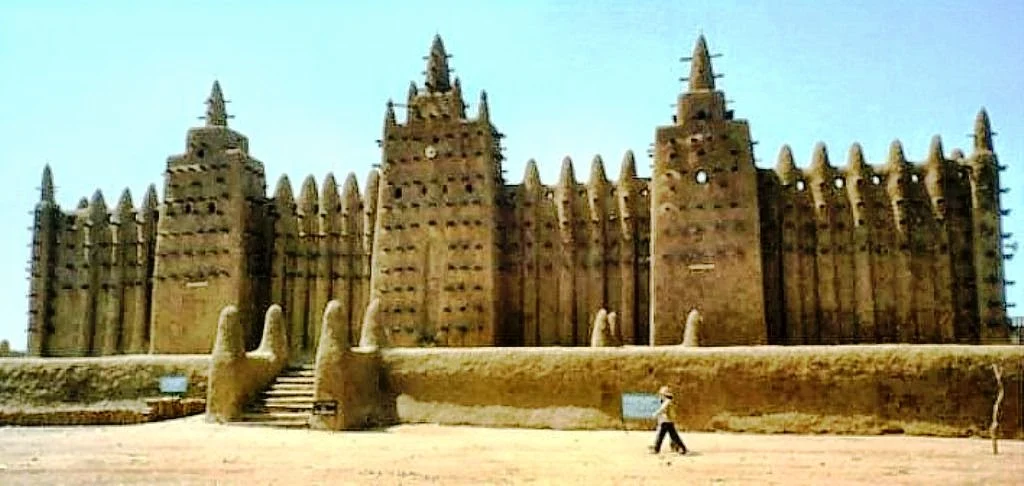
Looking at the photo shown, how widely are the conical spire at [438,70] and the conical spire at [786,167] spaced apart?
10.8 metres

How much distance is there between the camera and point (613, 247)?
31.9 metres

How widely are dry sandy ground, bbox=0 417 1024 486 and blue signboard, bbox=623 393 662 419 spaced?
594 millimetres

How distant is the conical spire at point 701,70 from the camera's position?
3127cm

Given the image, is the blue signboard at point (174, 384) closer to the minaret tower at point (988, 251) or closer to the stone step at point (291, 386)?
the stone step at point (291, 386)

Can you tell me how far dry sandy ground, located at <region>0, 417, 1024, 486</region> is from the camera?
523 inches

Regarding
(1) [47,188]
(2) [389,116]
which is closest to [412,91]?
(2) [389,116]

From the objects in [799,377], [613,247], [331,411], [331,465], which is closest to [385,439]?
[331,411]

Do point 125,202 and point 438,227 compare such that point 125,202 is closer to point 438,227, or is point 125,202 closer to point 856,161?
point 438,227

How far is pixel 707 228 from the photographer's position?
2966 cm

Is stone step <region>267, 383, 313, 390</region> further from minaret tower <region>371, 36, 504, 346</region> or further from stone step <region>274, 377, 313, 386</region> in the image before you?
minaret tower <region>371, 36, 504, 346</region>

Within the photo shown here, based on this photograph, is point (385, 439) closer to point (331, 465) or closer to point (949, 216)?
point (331, 465)

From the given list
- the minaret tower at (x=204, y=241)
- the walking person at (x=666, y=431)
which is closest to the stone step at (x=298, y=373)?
the minaret tower at (x=204, y=241)

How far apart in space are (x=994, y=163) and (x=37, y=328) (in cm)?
3217

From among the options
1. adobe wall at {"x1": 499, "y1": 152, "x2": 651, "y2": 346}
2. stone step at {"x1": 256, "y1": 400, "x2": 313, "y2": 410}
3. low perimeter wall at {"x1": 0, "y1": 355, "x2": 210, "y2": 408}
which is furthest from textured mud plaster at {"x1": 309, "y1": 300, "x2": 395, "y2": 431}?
adobe wall at {"x1": 499, "y1": 152, "x2": 651, "y2": 346}
